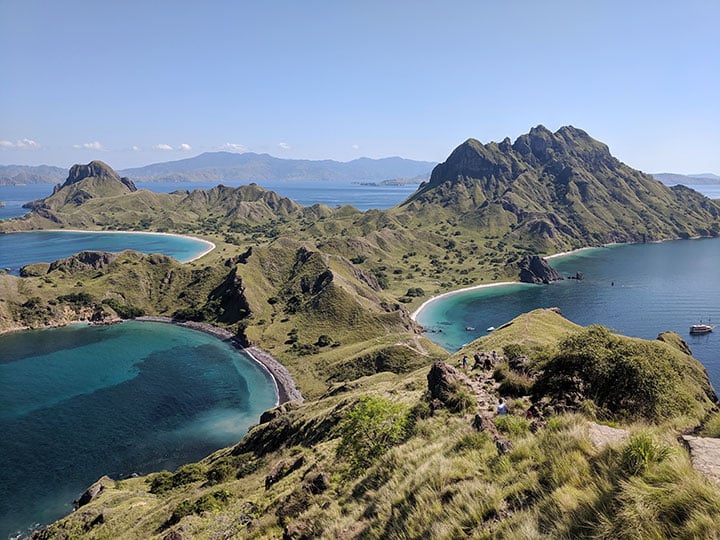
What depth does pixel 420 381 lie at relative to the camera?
58.8 m

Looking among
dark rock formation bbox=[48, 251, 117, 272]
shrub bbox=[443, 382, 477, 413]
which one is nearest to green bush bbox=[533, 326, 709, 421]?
shrub bbox=[443, 382, 477, 413]

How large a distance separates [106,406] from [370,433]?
91.6m

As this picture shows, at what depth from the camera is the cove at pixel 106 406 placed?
228 ft

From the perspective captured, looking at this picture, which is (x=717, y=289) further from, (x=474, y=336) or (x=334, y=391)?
(x=334, y=391)

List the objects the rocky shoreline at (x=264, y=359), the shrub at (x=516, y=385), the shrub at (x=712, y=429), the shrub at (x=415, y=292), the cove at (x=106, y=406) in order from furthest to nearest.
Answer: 1. the shrub at (x=415, y=292)
2. the rocky shoreline at (x=264, y=359)
3. the cove at (x=106, y=406)
4. the shrub at (x=516, y=385)
5. the shrub at (x=712, y=429)

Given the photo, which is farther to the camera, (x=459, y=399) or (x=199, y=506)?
(x=199, y=506)

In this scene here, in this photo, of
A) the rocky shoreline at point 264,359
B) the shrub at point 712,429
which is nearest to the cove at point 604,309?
the rocky shoreline at point 264,359

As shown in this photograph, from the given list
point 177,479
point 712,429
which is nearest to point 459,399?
point 712,429

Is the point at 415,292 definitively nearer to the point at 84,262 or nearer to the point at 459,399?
the point at 84,262

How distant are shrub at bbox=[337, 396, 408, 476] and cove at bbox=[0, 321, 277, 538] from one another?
6100 centimetres

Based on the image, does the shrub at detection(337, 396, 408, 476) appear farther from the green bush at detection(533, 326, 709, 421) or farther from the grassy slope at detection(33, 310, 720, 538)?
the green bush at detection(533, 326, 709, 421)

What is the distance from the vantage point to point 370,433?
26.6 meters

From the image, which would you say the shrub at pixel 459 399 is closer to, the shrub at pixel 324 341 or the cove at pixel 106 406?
the cove at pixel 106 406

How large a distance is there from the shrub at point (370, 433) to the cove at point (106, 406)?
61.0 meters
